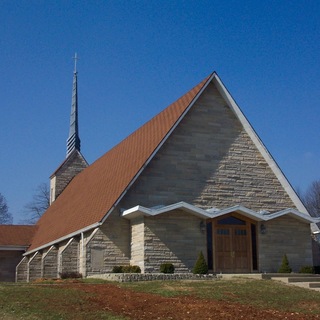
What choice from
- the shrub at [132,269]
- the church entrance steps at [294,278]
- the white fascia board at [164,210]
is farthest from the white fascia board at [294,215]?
the shrub at [132,269]

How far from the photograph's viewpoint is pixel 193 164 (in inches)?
992

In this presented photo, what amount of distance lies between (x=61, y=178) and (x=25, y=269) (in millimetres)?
11089

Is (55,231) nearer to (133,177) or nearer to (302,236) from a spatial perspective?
(133,177)

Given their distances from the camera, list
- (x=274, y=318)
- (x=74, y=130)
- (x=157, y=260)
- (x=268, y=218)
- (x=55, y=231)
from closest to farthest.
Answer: (x=274, y=318) < (x=157, y=260) < (x=268, y=218) < (x=55, y=231) < (x=74, y=130)

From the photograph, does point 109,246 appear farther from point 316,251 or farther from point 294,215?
point 316,251

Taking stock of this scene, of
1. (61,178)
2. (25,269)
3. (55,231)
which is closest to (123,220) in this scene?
(55,231)

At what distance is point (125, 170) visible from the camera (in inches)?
1014

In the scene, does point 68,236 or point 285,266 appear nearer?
point 285,266

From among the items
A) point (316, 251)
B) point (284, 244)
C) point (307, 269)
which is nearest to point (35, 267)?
point (284, 244)

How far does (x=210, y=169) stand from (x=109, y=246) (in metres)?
5.52

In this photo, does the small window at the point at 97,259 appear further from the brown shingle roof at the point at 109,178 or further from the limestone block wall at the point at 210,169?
the limestone block wall at the point at 210,169

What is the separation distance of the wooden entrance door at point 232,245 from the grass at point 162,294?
458 cm

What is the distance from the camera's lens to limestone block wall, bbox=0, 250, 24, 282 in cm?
3419

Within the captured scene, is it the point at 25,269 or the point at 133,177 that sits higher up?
the point at 133,177
